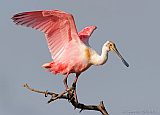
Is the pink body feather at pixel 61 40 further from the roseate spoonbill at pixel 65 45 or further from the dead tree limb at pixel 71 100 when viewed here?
the dead tree limb at pixel 71 100

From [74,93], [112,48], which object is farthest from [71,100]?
[112,48]

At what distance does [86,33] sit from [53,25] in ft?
4.90

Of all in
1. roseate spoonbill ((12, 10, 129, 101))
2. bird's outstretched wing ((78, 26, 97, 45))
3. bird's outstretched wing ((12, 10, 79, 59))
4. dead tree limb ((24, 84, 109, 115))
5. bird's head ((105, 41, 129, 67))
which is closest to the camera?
dead tree limb ((24, 84, 109, 115))

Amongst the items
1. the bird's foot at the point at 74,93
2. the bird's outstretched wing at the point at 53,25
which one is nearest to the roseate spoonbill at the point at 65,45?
the bird's outstretched wing at the point at 53,25

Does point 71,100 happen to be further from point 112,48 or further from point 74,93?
point 112,48

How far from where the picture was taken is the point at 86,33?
17.2 meters

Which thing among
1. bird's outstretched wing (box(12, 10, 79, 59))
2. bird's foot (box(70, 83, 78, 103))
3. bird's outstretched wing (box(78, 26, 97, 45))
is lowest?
bird's foot (box(70, 83, 78, 103))

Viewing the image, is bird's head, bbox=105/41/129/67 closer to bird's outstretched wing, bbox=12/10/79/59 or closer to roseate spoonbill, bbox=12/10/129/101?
roseate spoonbill, bbox=12/10/129/101

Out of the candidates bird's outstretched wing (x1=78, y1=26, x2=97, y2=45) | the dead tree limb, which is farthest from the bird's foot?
bird's outstretched wing (x1=78, y1=26, x2=97, y2=45)

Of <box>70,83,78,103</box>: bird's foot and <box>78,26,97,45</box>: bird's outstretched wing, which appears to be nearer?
<box>70,83,78,103</box>: bird's foot

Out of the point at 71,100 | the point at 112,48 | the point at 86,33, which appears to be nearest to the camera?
the point at 71,100

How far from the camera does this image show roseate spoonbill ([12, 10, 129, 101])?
1565 cm

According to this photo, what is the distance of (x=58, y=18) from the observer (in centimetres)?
1578

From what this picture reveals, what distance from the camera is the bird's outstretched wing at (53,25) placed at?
50.3 ft
